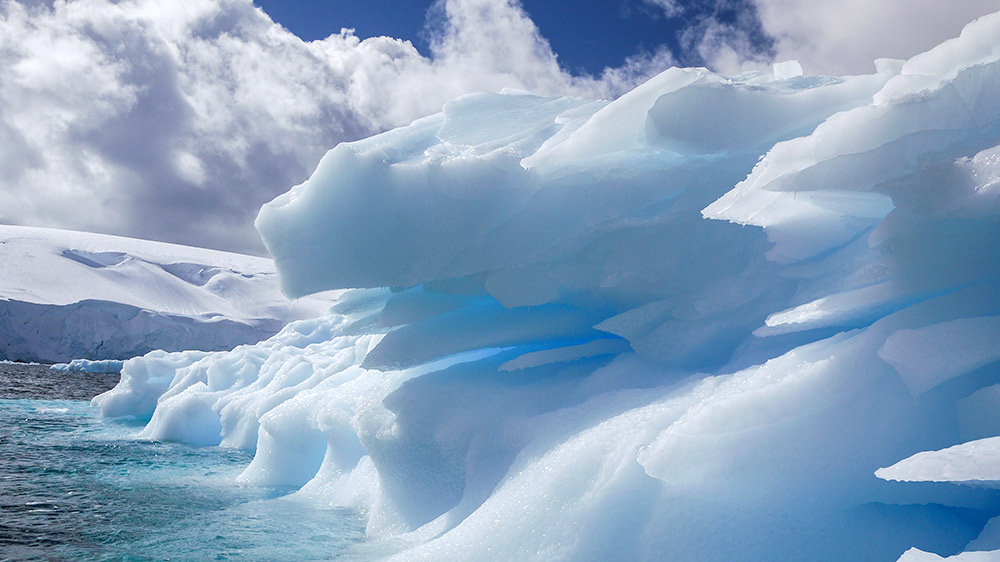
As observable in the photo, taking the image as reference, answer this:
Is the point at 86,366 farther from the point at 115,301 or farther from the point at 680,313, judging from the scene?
the point at 680,313

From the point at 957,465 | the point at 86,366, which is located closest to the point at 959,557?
the point at 957,465

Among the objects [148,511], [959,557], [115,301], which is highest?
[115,301]

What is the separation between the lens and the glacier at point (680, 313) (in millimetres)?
2092

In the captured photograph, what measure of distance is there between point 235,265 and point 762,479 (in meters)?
49.2

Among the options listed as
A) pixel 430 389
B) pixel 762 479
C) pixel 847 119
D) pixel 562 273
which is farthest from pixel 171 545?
pixel 847 119

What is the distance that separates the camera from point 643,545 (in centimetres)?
214

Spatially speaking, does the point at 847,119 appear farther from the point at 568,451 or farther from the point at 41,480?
the point at 41,480

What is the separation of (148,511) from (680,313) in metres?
3.48

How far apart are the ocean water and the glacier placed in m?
0.43

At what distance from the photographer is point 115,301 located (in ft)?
106

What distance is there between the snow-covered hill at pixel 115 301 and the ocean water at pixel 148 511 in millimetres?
20829

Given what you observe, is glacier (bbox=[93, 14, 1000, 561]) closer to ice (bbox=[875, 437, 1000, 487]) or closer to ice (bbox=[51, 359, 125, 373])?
ice (bbox=[875, 437, 1000, 487])

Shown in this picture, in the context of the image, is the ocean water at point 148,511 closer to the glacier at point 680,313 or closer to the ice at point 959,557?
the glacier at point 680,313

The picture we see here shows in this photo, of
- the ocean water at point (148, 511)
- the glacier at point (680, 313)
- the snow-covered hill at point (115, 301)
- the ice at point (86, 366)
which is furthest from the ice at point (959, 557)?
the ice at point (86, 366)
